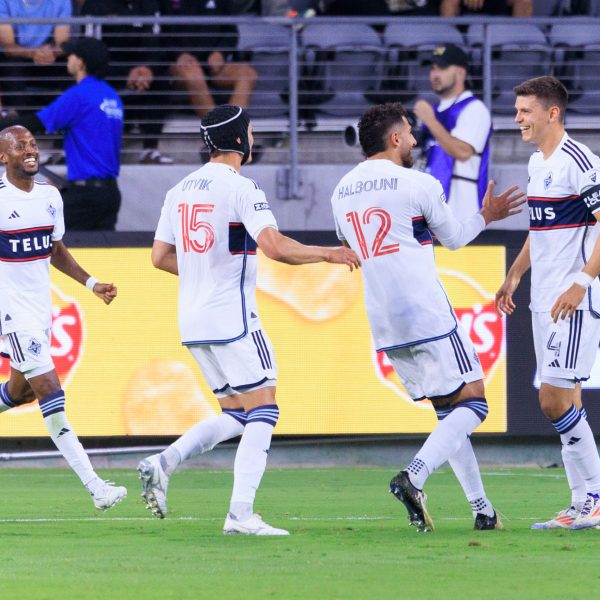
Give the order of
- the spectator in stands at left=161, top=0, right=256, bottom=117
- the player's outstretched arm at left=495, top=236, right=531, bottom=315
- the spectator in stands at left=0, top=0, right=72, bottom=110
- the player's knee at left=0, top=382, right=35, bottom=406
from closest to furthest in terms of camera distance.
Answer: the player's outstretched arm at left=495, top=236, right=531, bottom=315 → the player's knee at left=0, top=382, right=35, bottom=406 → the spectator in stands at left=0, top=0, right=72, bottom=110 → the spectator in stands at left=161, top=0, right=256, bottom=117

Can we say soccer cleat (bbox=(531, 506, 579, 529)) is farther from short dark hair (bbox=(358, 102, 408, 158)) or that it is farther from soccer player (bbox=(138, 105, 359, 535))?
short dark hair (bbox=(358, 102, 408, 158))

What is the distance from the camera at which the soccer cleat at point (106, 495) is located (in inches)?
341

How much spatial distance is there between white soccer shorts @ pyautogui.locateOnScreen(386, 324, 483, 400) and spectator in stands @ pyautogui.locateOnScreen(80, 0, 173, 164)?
731cm

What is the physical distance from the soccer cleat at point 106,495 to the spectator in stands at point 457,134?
5112mm

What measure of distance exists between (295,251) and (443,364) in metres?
1.07

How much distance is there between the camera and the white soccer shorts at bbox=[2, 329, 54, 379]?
922 centimetres

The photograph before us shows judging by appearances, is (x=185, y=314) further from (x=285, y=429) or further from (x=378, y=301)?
(x=285, y=429)

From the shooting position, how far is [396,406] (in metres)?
12.7

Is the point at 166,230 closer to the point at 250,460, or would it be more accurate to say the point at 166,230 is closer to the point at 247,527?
the point at 250,460

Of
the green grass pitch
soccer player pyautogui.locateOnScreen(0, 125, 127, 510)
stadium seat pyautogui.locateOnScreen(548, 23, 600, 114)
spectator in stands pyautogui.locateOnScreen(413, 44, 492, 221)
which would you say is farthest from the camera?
stadium seat pyautogui.locateOnScreen(548, 23, 600, 114)

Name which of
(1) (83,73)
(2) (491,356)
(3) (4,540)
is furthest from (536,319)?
(1) (83,73)

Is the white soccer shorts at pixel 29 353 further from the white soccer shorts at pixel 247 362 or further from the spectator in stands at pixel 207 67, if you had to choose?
the spectator in stands at pixel 207 67

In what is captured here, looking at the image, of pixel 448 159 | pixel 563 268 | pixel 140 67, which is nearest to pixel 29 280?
pixel 563 268

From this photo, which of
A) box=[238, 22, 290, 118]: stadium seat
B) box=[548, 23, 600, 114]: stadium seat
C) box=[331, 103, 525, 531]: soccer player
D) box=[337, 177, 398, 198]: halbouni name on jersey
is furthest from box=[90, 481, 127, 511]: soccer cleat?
box=[548, 23, 600, 114]: stadium seat
